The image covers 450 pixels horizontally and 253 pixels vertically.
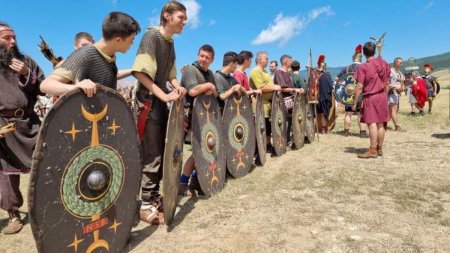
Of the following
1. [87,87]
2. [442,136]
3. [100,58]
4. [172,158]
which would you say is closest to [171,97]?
[172,158]

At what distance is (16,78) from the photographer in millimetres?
3264

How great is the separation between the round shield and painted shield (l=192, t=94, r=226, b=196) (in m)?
5.18

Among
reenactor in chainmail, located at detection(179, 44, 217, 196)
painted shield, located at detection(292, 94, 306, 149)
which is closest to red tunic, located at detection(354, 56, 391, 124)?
painted shield, located at detection(292, 94, 306, 149)

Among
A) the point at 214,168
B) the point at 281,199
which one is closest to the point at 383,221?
the point at 281,199

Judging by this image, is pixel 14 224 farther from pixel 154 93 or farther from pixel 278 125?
pixel 278 125

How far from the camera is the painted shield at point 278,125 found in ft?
19.0

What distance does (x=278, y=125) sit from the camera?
6.03 metres

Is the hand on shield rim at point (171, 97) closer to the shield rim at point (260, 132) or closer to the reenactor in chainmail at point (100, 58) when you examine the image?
the reenactor in chainmail at point (100, 58)

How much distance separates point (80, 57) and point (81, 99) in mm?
450

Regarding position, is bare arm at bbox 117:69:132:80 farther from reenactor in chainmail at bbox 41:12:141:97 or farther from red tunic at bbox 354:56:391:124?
red tunic at bbox 354:56:391:124

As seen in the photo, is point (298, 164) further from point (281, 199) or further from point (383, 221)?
point (383, 221)

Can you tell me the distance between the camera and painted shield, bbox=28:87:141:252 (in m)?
1.99

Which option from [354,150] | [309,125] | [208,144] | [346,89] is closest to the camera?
[208,144]

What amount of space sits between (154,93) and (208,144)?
3.74 ft
